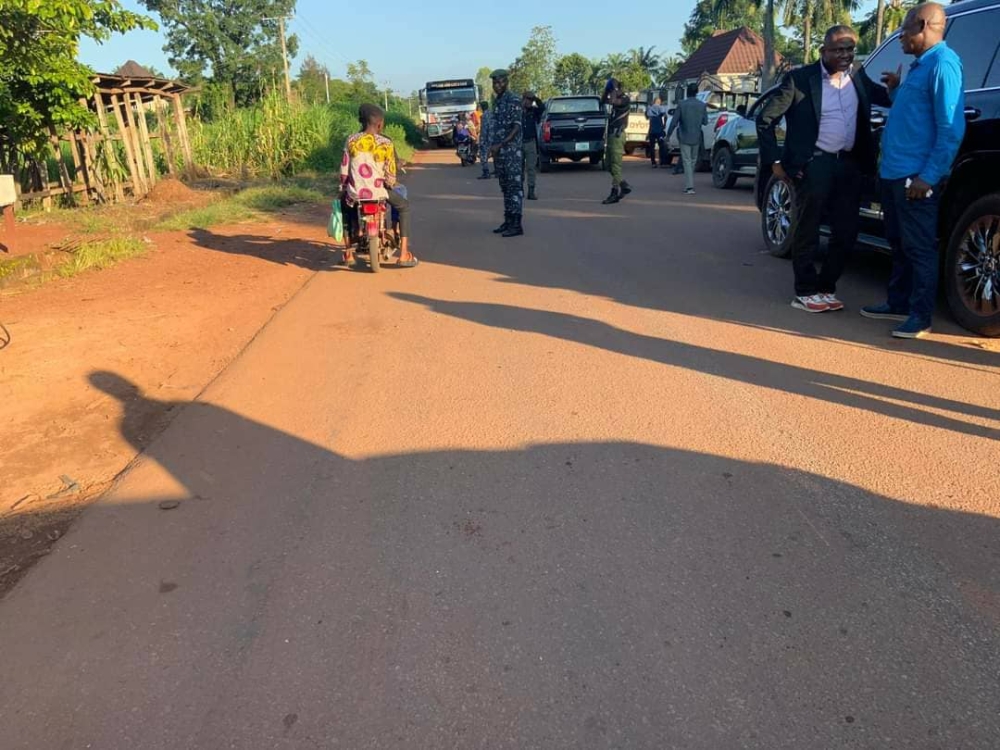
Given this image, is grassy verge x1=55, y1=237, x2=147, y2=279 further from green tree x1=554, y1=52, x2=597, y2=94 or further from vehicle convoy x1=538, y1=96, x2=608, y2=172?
green tree x1=554, y1=52, x2=597, y2=94

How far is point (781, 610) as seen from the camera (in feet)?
9.02

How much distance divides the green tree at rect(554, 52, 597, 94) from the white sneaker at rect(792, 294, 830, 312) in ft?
218

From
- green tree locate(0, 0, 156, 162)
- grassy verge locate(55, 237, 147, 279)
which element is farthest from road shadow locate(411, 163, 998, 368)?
green tree locate(0, 0, 156, 162)

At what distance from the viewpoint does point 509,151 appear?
34.3ft

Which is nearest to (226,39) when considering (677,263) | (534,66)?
(534,66)

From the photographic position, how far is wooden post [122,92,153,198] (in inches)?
652

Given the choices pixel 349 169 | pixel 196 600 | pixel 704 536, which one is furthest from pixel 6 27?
pixel 704 536

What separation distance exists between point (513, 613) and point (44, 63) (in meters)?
12.2

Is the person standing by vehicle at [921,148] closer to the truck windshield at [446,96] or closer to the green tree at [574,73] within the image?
the truck windshield at [446,96]

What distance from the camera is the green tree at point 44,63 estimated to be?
938cm

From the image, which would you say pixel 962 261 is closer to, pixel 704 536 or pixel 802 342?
pixel 802 342

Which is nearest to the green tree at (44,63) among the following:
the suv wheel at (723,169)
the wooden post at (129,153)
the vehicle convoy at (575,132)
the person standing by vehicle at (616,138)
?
the wooden post at (129,153)

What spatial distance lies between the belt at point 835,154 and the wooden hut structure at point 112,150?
530 inches

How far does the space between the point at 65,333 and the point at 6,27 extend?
565cm
